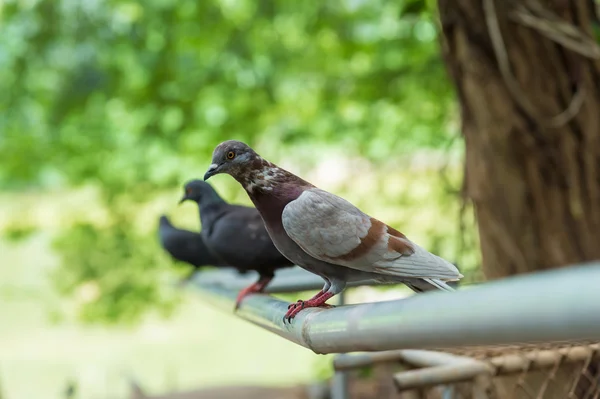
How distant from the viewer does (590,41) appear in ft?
7.25

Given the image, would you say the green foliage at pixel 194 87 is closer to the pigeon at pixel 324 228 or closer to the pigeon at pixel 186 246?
the pigeon at pixel 186 246

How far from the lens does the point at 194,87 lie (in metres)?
4.62

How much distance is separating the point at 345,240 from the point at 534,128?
1.45 meters

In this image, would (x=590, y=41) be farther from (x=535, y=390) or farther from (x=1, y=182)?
(x=1, y=182)

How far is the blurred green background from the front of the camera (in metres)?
4.55

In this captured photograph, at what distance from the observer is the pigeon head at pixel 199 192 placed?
2129 mm

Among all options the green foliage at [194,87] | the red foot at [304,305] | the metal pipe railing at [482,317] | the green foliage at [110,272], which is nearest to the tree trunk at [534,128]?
the red foot at [304,305]

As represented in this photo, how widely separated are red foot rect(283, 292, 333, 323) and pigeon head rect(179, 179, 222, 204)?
1.00 m

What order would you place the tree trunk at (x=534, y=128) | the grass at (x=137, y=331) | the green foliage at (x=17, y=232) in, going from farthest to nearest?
the green foliage at (x=17, y=232) < the grass at (x=137, y=331) < the tree trunk at (x=534, y=128)

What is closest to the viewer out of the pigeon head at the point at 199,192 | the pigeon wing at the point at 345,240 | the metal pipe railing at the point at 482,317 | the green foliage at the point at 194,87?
the metal pipe railing at the point at 482,317

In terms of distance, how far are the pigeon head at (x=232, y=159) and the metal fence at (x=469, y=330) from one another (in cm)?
21

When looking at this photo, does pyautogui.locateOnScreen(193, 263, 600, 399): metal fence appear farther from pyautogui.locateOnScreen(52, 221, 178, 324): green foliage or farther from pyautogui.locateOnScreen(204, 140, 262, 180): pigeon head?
pyautogui.locateOnScreen(52, 221, 178, 324): green foliage

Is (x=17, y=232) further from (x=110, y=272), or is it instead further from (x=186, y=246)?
(x=186, y=246)

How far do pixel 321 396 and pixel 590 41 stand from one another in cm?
295
